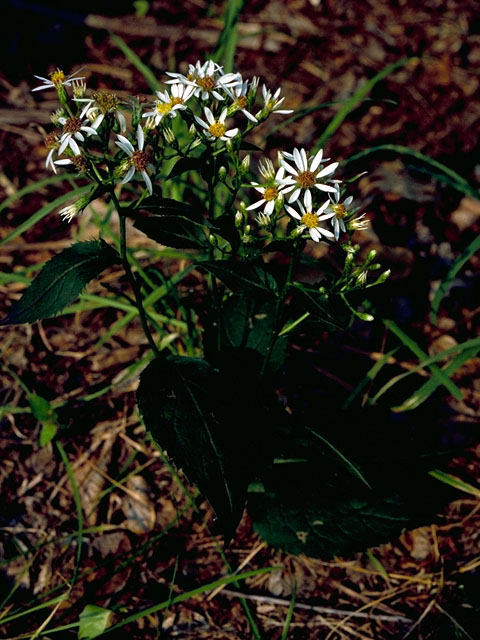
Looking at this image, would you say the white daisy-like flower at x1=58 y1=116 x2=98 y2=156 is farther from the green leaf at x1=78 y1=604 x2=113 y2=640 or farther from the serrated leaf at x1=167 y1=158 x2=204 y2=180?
the green leaf at x1=78 y1=604 x2=113 y2=640

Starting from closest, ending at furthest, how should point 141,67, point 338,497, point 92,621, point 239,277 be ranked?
1. point 239,277
2. point 92,621
3. point 338,497
4. point 141,67

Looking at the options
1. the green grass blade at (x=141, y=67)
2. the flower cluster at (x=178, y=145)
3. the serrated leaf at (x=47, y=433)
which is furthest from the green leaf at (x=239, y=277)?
the green grass blade at (x=141, y=67)

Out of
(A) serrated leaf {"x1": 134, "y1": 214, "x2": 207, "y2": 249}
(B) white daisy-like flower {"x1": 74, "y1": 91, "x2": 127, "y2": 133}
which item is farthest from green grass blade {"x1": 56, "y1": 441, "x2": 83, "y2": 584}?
(B) white daisy-like flower {"x1": 74, "y1": 91, "x2": 127, "y2": 133}

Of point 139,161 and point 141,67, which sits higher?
point 141,67

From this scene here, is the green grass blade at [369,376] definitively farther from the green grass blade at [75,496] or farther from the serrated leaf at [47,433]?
the serrated leaf at [47,433]

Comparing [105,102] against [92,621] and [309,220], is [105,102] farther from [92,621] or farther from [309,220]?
[92,621]

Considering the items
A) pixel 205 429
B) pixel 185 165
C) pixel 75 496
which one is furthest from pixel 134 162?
pixel 75 496

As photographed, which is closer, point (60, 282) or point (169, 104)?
point (60, 282)

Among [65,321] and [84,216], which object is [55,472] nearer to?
[65,321]
